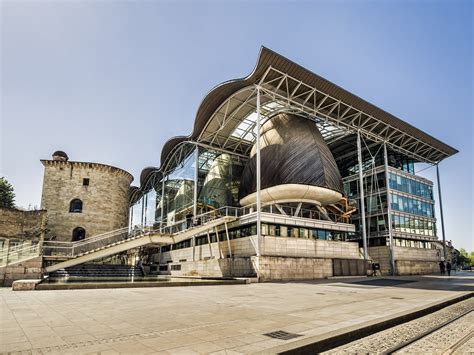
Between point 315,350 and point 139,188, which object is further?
point 139,188

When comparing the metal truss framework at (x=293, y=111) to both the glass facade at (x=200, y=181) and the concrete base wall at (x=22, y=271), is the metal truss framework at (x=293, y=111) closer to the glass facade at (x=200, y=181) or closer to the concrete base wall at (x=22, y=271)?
the glass facade at (x=200, y=181)

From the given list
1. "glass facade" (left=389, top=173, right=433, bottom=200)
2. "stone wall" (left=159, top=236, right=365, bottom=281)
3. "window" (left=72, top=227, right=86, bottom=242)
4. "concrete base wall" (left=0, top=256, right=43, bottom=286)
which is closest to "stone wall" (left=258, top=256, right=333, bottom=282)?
"stone wall" (left=159, top=236, right=365, bottom=281)

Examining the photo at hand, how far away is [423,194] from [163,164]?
4036 cm

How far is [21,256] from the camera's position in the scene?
2377cm

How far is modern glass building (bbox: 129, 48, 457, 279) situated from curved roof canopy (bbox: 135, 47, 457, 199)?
153 mm

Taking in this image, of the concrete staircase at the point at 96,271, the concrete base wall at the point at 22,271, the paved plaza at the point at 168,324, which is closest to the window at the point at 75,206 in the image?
the concrete staircase at the point at 96,271

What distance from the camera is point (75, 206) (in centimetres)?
4269

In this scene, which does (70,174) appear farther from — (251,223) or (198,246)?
(251,223)

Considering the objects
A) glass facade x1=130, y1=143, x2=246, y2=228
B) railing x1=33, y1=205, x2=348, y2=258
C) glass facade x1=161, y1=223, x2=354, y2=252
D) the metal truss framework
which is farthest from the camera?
glass facade x1=130, y1=143, x2=246, y2=228

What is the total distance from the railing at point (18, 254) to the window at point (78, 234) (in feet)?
56.7

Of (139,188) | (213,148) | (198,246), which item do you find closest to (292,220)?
(198,246)

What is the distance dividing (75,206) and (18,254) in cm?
1996

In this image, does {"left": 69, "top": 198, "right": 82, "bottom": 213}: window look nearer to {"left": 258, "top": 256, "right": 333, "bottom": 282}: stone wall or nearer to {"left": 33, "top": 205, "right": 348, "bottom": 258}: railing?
{"left": 33, "top": 205, "right": 348, "bottom": 258}: railing

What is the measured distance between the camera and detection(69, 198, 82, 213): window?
4231 centimetres
